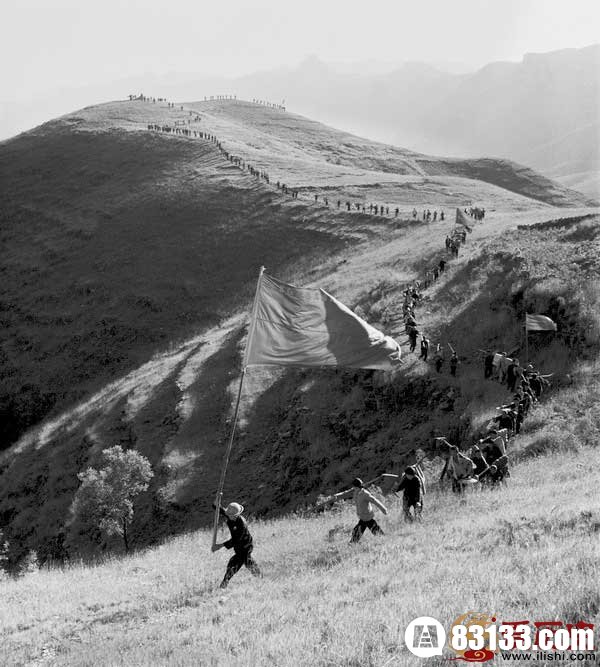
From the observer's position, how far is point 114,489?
24.5m

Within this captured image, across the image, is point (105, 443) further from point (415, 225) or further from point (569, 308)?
point (415, 225)

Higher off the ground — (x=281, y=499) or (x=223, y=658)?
(x=223, y=658)

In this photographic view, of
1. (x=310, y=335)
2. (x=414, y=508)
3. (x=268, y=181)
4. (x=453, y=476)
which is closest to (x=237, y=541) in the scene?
(x=414, y=508)

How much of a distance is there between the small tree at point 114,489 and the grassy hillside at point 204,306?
7.39 feet

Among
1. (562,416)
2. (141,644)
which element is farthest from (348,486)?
(141,644)

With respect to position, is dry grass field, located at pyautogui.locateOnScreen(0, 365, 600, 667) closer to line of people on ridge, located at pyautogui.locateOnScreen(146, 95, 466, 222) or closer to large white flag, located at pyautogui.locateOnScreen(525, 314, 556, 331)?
large white flag, located at pyautogui.locateOnScreen(525, 314, 556, 331)

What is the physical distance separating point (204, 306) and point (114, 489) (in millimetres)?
34969

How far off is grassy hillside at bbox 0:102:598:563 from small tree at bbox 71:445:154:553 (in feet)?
7.39

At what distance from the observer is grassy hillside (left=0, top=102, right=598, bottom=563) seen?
24.6 metres

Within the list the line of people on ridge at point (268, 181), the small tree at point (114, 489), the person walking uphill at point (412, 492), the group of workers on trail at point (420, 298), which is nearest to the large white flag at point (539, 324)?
the group of workers on trail at point (420, 298)

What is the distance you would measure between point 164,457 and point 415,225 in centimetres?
3622

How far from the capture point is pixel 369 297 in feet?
120

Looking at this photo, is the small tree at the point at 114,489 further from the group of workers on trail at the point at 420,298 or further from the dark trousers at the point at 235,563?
the dark trousers at the point at 235,563

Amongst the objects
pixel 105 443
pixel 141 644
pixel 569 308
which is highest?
pixel 569 308
